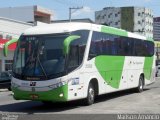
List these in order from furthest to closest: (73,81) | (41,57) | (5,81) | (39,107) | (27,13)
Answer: (27,13)
(5,81)
(39,107)
(73,81)
(41,57)

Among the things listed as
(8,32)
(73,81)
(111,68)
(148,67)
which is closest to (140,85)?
(148,67)

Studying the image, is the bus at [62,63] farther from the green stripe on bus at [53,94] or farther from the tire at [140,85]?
the tire at [140,85]

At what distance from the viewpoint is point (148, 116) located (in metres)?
13.6

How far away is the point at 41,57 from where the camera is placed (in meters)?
15.7

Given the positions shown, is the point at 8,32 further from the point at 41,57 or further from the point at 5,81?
the point at 41,57

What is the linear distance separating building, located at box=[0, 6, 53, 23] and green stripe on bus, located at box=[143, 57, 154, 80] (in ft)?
135

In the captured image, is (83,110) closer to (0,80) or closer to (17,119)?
(17,119)

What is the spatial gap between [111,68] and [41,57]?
507 cm

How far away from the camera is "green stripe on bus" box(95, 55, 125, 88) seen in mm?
18500

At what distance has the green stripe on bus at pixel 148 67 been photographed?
Answer: 25.4m

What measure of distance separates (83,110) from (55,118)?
85.8 inches

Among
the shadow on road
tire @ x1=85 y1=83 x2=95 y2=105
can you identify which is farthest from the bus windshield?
tire @ x1=85 y1=83 x2=95 y2=105

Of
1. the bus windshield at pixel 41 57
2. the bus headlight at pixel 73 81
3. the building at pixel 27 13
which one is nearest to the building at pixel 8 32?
the building at pixel 27 13

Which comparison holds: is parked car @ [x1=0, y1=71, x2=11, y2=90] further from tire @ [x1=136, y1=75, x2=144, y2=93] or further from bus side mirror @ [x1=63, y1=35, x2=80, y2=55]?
bus side mirror @ [x1=63, y1=35, x2=80, y2=55]
